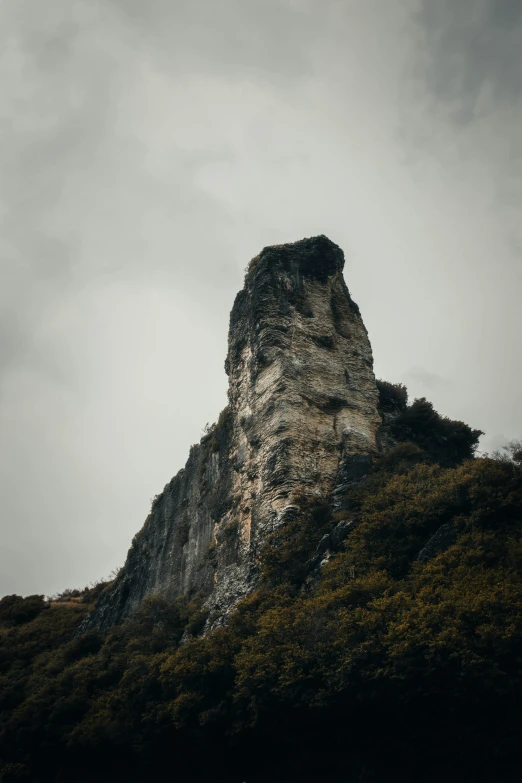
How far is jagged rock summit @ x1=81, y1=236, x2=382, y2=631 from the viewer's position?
88.4 ft

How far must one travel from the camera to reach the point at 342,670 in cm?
1658

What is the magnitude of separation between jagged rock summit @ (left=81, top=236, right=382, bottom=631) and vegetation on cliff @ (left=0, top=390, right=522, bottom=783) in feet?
5.52

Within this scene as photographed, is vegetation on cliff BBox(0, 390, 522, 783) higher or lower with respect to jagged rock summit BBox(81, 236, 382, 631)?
lower

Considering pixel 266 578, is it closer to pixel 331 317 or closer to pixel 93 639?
pixel 93 639

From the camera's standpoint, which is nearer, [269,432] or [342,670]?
[342,670]

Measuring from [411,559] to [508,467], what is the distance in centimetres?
394

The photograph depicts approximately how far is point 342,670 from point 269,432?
1286 cm

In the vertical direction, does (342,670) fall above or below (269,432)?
below

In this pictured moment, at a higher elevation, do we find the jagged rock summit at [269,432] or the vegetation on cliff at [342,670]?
the jagged rock summit at [269,432]

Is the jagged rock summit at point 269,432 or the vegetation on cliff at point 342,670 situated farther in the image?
the jagged rock summit at point 269,432

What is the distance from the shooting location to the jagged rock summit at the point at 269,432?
2695 cm

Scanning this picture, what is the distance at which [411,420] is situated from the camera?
32188 millimetres

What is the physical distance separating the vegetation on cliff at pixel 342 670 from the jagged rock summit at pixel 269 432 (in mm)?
1682

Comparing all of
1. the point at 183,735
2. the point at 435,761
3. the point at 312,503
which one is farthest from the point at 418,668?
the point at 312,503
